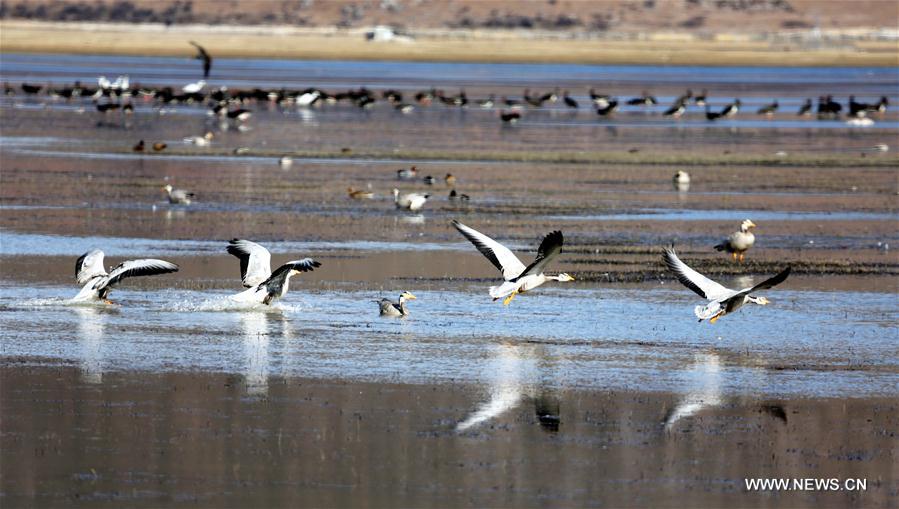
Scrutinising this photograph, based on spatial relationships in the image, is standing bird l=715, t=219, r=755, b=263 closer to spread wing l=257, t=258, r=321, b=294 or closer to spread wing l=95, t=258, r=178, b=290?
spread wing l=257, t=258, r=321, b=294

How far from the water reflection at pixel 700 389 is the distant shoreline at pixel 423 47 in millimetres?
72691

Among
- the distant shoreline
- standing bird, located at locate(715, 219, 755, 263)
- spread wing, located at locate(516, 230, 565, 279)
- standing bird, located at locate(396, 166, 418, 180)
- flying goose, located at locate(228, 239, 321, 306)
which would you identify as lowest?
the distant shoreline

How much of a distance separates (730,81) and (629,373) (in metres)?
60.5

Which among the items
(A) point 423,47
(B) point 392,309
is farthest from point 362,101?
(A) point 423,47

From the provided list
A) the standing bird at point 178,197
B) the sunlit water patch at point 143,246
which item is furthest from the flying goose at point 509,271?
the standing bird at point 178,197

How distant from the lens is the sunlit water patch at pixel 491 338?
11.3 meters

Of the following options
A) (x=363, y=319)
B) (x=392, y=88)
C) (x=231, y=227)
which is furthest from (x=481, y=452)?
(x=392, y=88)

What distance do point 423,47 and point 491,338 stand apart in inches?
3363

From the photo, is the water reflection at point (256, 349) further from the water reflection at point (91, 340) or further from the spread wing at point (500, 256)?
the spread wing at point (500, 256)

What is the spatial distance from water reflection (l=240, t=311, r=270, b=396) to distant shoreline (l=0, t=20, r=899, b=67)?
71.5 meters

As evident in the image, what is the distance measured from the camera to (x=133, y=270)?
13.6 m

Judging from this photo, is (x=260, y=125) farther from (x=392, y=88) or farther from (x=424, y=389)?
(x=424, y=389)

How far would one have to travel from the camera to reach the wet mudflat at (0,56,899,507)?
8648mm

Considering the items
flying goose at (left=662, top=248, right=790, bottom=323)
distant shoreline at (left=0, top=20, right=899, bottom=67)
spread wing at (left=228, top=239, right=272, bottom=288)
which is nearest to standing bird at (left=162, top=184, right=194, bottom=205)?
spread wing at (left=228, top=239, right=272, bottom=288)
